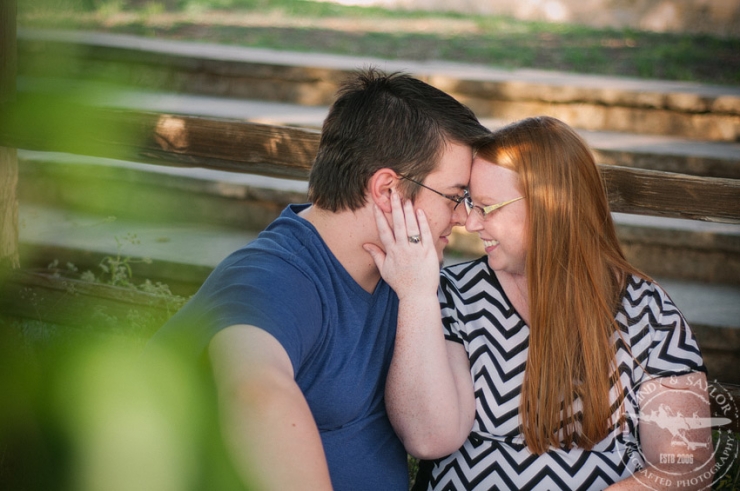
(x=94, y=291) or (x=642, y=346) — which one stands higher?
(x=642, y=346)

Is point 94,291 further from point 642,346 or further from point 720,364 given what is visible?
point 720,364

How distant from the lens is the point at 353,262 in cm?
182

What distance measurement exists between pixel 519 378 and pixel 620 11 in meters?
7.37

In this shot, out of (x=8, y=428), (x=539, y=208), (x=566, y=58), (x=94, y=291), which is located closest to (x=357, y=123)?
(x=539, y=208)

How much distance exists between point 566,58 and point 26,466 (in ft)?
18.3

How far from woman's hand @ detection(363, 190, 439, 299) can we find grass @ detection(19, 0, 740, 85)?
3974 mm

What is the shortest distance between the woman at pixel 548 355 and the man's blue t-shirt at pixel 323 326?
0.27 ft


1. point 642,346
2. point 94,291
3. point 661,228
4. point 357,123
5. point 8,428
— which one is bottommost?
point 94,291

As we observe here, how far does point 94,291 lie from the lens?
9.70ft

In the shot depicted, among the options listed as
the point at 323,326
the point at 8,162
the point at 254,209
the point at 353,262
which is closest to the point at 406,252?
the point at 353,262

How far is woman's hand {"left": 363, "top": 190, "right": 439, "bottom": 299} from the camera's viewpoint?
1.74 metres

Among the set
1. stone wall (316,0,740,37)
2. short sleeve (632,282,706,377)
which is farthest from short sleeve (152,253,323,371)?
stone wall (316,0,740,37)

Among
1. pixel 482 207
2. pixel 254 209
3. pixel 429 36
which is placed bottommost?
pixel 254 209

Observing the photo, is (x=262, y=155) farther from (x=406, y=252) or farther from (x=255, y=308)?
(x=255, y=308)
